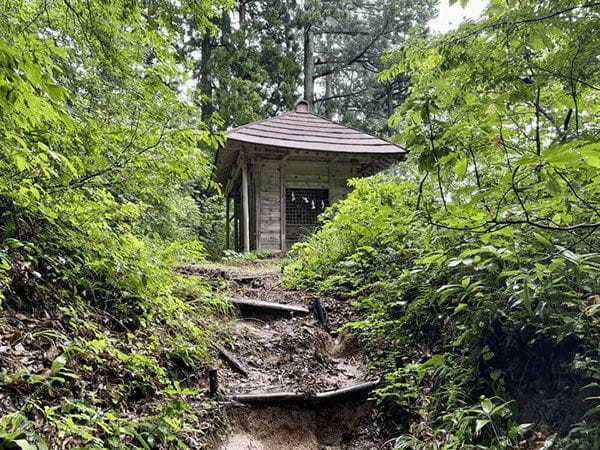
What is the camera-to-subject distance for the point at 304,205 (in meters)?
12.9

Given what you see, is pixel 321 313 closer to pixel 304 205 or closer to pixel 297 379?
pixel 297 379

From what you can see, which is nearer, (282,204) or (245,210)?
(245,210)

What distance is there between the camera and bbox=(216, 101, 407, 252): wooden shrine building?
11.7 m

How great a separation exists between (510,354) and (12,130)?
126 inches

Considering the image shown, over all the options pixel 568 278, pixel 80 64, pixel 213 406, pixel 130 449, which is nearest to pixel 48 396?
pixel 130 449

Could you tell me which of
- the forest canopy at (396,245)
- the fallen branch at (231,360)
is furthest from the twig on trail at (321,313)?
the fallen branch at (231,360)

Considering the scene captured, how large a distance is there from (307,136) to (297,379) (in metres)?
9.68

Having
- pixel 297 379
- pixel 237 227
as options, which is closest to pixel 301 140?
pixel 237 227

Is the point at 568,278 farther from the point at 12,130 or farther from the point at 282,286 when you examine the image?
the point at 282,286

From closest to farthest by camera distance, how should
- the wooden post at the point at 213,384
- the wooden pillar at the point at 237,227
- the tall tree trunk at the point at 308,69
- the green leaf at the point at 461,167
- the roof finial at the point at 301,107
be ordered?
the green leaf at the point at 461,167 → the wooden post at the point at 213,384 → the roof finial at the point at 301,107 → the wooden pillar at the point at 237,227 → the tall tree trunk at the point at 308,69

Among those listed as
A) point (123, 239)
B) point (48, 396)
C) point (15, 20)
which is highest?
point (15, 20)

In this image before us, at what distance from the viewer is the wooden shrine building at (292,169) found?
1170 cm

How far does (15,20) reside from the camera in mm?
2789

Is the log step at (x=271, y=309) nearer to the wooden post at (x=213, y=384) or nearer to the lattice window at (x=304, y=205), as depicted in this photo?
the wooden post at (x=213, y=384)
